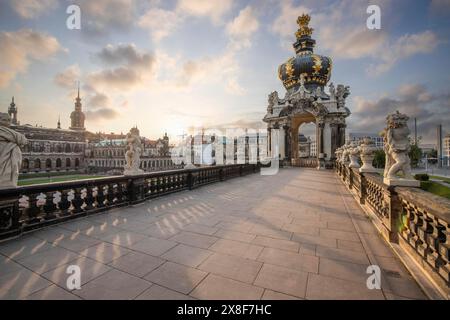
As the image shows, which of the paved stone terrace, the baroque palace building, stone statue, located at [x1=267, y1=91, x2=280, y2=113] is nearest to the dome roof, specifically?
stone statue, located at [x1=267, y1=91, x2=280, y2=113]

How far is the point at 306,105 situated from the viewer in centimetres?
2619

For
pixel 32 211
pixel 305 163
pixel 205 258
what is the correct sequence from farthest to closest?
pixel 305 163, pixel 32 211, pixel 205 258

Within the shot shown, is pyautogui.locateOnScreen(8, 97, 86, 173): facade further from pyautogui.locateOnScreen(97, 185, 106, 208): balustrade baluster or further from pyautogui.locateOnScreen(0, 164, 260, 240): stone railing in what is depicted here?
pyautogui.locateOnScreen(97, 185, 106, 208): balustrade baluster

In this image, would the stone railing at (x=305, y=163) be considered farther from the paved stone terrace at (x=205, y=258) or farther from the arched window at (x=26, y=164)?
the arched window at (x=26, y=164)

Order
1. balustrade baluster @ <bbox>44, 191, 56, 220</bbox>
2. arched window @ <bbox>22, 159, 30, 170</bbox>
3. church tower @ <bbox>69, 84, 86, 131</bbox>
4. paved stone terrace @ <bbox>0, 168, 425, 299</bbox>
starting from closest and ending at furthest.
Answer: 1. paved stone terrace @ <bbox>0, 168, 425, 299</bbox>
2. balustrade baluster @ <bbox>44, 191, 56, 220</bbox>
3. arched window @ <bbox>22, 159, 30, 170</bbox>
4. church tower @ <bbox>69, 84, 86, 131</bbox>

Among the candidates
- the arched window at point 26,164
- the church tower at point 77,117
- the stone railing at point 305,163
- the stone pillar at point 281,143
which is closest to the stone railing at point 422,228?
the stone pillar at point 281,143

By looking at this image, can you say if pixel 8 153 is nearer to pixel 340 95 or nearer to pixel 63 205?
pixel 63 205

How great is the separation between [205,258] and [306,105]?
2674 cm

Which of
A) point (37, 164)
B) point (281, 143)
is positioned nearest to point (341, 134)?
point (281, 143)

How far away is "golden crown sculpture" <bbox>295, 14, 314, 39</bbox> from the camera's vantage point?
105 feet

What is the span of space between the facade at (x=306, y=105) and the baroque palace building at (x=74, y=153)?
6057 cm

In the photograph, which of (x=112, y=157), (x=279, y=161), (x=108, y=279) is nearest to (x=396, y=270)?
(x=108, y=279)

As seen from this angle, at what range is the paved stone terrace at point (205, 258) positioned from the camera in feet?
8.36
